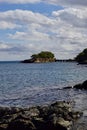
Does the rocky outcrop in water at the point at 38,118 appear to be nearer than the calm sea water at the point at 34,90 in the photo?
Yes

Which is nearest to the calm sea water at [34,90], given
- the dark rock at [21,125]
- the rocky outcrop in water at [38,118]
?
the rocky outcrop in water at [38,118]

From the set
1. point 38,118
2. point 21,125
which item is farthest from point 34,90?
point 21,125

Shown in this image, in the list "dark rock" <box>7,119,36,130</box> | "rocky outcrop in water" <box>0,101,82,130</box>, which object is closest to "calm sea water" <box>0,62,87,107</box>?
"rocky outcrop in water" <box>0,101,82,130</box>

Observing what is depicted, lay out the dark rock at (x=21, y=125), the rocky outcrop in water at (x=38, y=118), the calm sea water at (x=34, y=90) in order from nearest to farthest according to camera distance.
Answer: the dark rock at (x=21, y=125)
the rocky outcrop in water at (x=38, y=118)
the calm sea water at (x=34, y=90)

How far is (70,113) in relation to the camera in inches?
1199

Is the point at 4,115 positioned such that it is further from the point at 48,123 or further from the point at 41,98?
the point at 41,98

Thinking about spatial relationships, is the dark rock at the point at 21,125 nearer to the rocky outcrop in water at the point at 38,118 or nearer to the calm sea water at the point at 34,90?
the rocky outcrop in water at the point at 38,118

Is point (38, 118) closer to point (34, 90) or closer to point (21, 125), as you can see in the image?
point (21, 125)

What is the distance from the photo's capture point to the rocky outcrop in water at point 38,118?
25.8m

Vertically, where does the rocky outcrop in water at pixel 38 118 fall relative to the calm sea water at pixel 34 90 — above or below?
above

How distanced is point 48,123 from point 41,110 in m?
4.00

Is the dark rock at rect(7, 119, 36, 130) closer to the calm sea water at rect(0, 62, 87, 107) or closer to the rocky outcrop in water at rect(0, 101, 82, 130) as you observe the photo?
the rocky outcrop in water at rect(0, 101, 82, 130)

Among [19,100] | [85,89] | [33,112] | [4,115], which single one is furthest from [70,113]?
[85,89]

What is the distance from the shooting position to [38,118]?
89.5 ft
